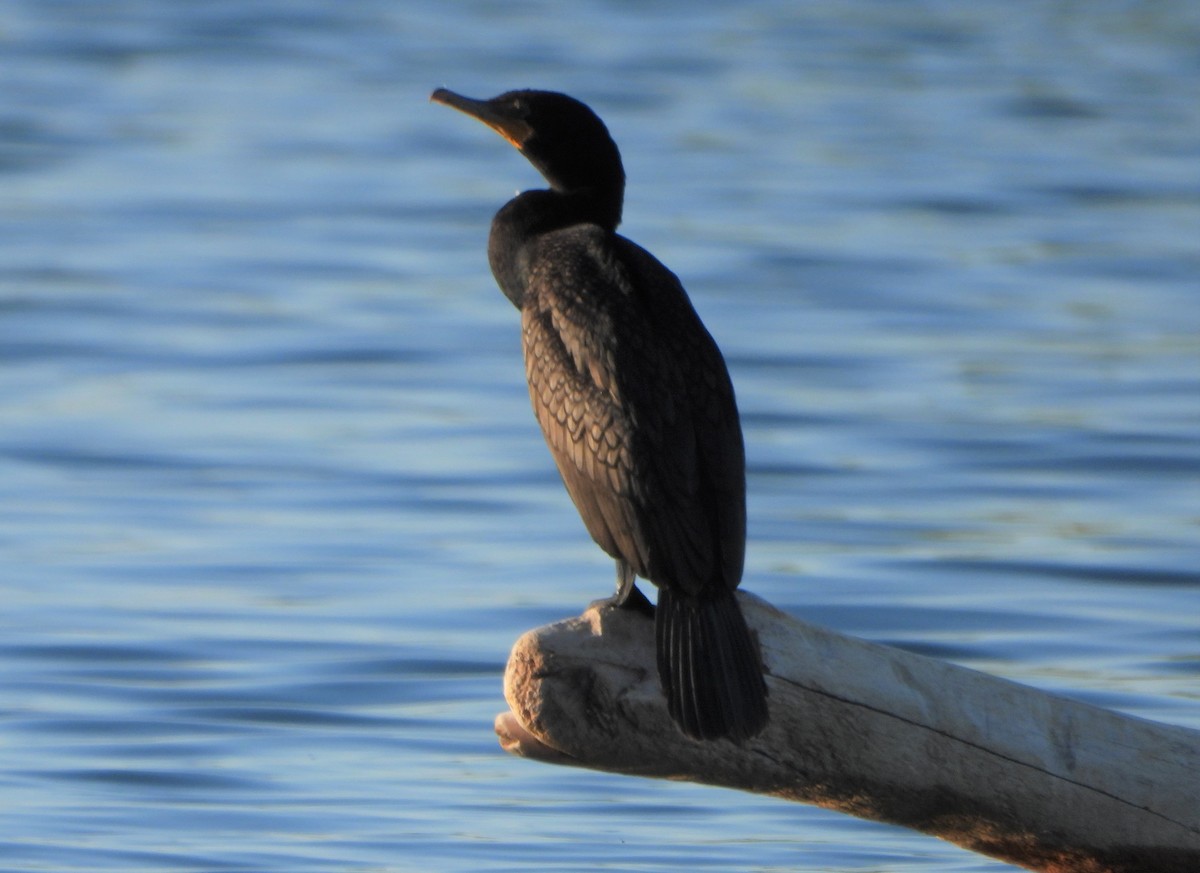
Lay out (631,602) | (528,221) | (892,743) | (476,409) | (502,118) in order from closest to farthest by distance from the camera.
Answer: (892,743) < (631,602) < (528,221) < (502,118) < (476,409)

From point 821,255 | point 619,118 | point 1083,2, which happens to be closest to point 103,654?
point 821,255

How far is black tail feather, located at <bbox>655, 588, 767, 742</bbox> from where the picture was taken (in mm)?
3648

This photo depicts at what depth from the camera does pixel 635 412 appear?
13.7 feet

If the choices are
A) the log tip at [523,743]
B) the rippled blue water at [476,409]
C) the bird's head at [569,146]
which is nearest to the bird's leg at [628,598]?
the log tip at [523,743]

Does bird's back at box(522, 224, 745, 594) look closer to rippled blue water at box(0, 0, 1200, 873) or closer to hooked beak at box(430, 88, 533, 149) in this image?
hooked beak at box(430, 88, 533, 149)

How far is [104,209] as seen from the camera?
14.9m

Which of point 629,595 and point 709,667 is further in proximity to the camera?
point 629,595

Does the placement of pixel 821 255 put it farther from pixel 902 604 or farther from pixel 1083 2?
pixel 1083 2

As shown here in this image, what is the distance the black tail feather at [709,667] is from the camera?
12.0 ft

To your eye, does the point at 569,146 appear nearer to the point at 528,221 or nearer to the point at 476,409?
the point at 528,221

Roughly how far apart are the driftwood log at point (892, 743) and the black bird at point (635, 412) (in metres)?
0.08

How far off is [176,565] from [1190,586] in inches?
124

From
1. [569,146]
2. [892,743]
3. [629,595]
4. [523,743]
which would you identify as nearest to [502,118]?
[569,146]

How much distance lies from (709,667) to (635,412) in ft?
2.08
